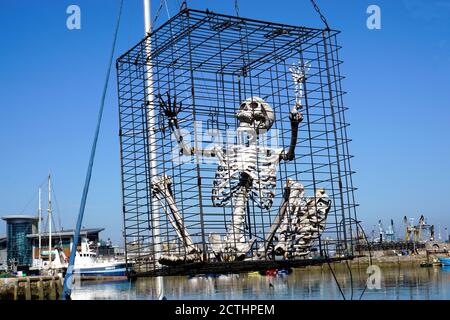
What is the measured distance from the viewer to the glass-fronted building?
72188 mm

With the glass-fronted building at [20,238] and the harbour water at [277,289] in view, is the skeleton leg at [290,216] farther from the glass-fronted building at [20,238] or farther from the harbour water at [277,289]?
the glass-fronted building at [20,238]

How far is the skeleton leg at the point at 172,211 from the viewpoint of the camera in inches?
263

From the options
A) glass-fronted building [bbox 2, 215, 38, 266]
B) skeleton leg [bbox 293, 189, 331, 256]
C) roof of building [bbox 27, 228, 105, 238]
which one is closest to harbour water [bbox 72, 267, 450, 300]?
skeleton leg [bbox 293, 189, 331, 256]

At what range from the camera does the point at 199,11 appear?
6520 mm

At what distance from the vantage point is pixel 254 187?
7605mm

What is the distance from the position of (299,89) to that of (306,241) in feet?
5.61

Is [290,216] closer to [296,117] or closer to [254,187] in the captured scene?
[254,187]

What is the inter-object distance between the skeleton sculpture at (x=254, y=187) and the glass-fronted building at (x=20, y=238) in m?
67.8

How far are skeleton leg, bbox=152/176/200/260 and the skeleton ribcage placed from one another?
0.55 meters

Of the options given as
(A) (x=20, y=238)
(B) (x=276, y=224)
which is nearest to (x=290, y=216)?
(B) (x=276, y=224)

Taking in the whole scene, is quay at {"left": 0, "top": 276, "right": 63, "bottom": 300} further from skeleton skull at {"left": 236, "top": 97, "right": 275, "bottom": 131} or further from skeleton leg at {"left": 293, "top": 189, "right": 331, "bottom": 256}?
skeleton leg at {"left": 293, "top": 189, "right": 331, "bottom": 256}

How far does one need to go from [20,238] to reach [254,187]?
68813 mm
